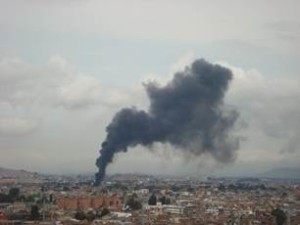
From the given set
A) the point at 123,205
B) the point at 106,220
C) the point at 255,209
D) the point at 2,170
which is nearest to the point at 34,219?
the point at 106,220

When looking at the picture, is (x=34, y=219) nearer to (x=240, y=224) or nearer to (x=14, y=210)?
(x=14, y=210)

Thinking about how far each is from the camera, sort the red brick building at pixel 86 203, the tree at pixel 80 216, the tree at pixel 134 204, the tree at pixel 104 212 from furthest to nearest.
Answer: the tree at pixel 134 204 < the red brick building at pixel 86 203 < the tree at pixel 104 212 < the tree at pixel 80 216

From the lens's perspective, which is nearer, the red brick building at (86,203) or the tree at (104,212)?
the tree at (104,212)

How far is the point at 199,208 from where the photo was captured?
45.6m

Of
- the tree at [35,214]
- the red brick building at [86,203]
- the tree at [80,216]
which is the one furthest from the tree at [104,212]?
the tree at [35,214]

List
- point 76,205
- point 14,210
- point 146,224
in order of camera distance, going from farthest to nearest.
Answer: point 76,205 → point 14,210 → point 146,224

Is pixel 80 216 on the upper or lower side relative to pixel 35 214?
lower

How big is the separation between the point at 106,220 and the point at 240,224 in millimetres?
7182

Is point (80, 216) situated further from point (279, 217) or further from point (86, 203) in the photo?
point (279, 217)

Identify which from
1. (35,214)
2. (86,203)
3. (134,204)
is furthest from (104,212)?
(134,204)

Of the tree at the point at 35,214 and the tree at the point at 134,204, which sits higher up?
the tree at the point at 134,204

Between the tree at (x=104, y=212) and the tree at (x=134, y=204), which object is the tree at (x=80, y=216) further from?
the tree at (x=134, y=204)

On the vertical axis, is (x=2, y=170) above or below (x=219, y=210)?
above

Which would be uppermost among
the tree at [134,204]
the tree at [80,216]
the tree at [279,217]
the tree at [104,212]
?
the tree at [134,204]
